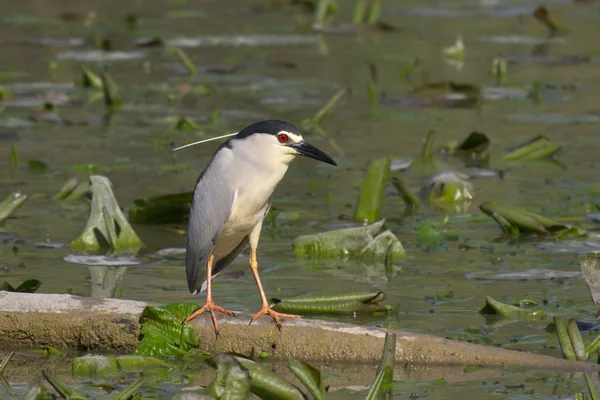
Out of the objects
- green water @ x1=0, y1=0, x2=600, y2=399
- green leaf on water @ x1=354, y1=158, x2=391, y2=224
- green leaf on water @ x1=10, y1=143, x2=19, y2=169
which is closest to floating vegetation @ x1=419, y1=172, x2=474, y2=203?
green water @ x1=0, y1=0, x2=600, y2=399

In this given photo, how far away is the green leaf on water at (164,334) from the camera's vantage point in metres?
5.24

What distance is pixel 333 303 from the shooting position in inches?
227

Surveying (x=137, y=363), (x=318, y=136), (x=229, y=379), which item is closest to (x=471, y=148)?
(x=318, y=136)

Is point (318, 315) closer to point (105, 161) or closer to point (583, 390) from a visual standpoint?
point (583, 390)

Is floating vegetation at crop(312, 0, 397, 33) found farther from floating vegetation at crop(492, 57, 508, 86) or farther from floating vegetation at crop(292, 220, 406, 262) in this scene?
floating vegetation at crop(292, 220, 406, 262)

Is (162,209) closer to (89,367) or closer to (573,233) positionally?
(573,233)

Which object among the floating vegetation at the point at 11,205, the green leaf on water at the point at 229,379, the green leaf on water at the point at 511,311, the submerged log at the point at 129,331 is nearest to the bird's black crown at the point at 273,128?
the submerged log at the point at 129,331

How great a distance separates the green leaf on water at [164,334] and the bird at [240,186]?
476mm

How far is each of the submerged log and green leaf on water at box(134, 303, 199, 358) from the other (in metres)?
0.05

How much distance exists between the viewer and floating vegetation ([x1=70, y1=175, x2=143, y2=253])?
7.05m

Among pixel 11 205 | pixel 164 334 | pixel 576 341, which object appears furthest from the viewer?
pixel 11 205

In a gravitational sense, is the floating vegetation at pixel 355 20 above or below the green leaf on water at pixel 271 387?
below

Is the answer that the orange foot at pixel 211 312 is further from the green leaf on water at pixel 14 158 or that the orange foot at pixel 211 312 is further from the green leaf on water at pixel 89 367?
the green leaf on water at pixel 14 158

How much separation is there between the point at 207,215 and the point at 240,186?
0.23 meters
